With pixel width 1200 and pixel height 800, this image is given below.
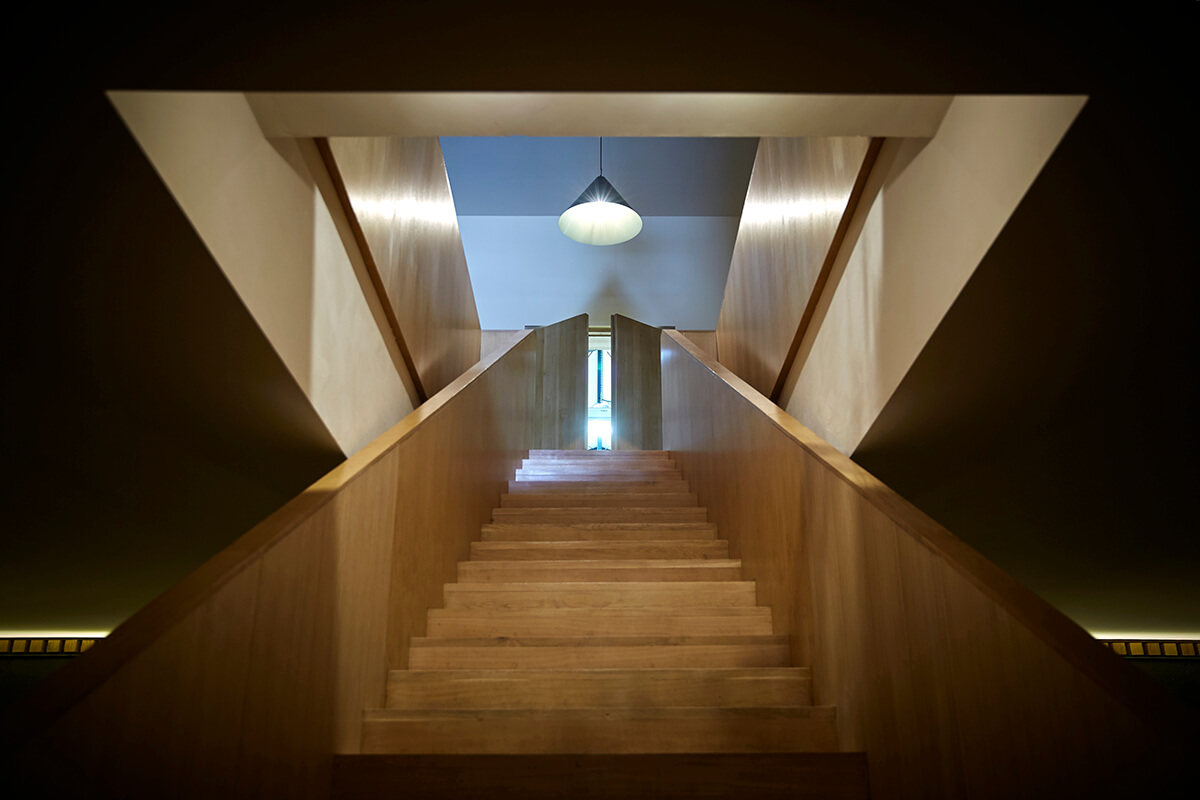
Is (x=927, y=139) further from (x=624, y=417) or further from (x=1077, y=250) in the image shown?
(x=624, y=417)

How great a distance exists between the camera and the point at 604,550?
357cm

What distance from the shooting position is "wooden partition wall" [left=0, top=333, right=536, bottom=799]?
1009 millimetres

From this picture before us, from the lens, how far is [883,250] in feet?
7.74

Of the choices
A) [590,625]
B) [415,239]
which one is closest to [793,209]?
[415,239]

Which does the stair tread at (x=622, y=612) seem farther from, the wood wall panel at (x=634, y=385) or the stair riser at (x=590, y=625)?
the wood wall panel at (x=634, y=385)

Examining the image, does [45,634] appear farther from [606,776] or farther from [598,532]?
[606,776]

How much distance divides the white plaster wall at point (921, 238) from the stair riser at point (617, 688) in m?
0.89

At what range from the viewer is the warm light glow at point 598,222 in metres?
7.34

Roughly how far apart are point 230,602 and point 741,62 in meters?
1.39

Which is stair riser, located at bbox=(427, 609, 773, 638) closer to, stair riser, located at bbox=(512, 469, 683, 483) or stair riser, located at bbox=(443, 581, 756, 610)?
stair riser, located at bbox=(443, 581, 756, 610)

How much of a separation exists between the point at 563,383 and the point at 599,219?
5.41ft

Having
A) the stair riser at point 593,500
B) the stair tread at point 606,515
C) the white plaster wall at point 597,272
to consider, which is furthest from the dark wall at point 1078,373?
the white plaster wall at point 597,272

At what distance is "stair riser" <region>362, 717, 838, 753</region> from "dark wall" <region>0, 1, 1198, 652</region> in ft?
3.06

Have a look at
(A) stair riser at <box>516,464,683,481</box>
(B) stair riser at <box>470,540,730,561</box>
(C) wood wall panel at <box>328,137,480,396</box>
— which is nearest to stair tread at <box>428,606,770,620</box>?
(B) stair riser at <box>470,540,730,561</box>
